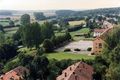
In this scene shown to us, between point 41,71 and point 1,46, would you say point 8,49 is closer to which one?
point 1,46

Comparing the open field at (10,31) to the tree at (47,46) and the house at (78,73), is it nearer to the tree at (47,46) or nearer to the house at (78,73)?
the tree at (47,46)

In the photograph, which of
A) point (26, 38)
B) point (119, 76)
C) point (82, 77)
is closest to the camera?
point (119, 76)

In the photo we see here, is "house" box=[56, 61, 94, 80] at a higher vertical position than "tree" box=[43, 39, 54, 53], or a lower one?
higher

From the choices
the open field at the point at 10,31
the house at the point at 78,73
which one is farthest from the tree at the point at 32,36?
the open field at the point at 10,31

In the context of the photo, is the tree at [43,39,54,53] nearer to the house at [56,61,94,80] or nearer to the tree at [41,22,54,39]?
the tree at [41,22,54,39]

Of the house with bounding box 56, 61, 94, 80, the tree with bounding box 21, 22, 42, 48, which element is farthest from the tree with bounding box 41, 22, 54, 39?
the house with bounding box 56, 61, 94, 80

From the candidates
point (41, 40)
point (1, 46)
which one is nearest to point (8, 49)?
point (1, 46)

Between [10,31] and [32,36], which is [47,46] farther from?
[10,31]

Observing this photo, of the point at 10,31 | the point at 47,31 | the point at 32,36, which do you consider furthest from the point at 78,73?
the point at 10,31
